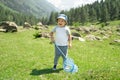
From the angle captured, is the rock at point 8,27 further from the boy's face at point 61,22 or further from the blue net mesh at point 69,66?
the blue net mesh at point 69,66

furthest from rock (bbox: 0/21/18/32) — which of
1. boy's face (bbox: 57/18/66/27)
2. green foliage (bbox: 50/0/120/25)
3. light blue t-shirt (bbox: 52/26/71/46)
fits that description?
green foliage (bbox: 50/0/120/25)

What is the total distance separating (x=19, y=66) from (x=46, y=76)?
3619 millimetres

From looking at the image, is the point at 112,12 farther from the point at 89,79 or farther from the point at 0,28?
the point at 89,79

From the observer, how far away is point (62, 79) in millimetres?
15000

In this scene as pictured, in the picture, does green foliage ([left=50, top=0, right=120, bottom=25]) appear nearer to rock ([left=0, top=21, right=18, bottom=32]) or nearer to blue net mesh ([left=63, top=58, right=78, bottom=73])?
rock ([left=0, top=21, right=18, bottom=32])

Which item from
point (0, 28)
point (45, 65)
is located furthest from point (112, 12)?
point (45, 65)

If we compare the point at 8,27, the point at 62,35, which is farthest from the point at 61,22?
the point at 8,27

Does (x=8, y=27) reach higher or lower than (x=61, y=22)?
lower

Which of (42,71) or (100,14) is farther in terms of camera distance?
(100,14)

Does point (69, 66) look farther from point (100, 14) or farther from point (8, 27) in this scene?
point (100, 14)

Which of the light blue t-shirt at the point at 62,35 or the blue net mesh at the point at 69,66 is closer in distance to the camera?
the blue net mesh at the point at 69,66

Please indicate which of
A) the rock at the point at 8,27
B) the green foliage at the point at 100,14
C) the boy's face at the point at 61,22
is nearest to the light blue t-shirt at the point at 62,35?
the boy's face at the point at 61,22

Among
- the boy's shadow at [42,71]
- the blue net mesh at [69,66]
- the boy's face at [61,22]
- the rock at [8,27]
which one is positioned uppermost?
the boy's face at [61,22]

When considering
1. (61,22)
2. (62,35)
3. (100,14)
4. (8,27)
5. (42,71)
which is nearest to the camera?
(61,22)
